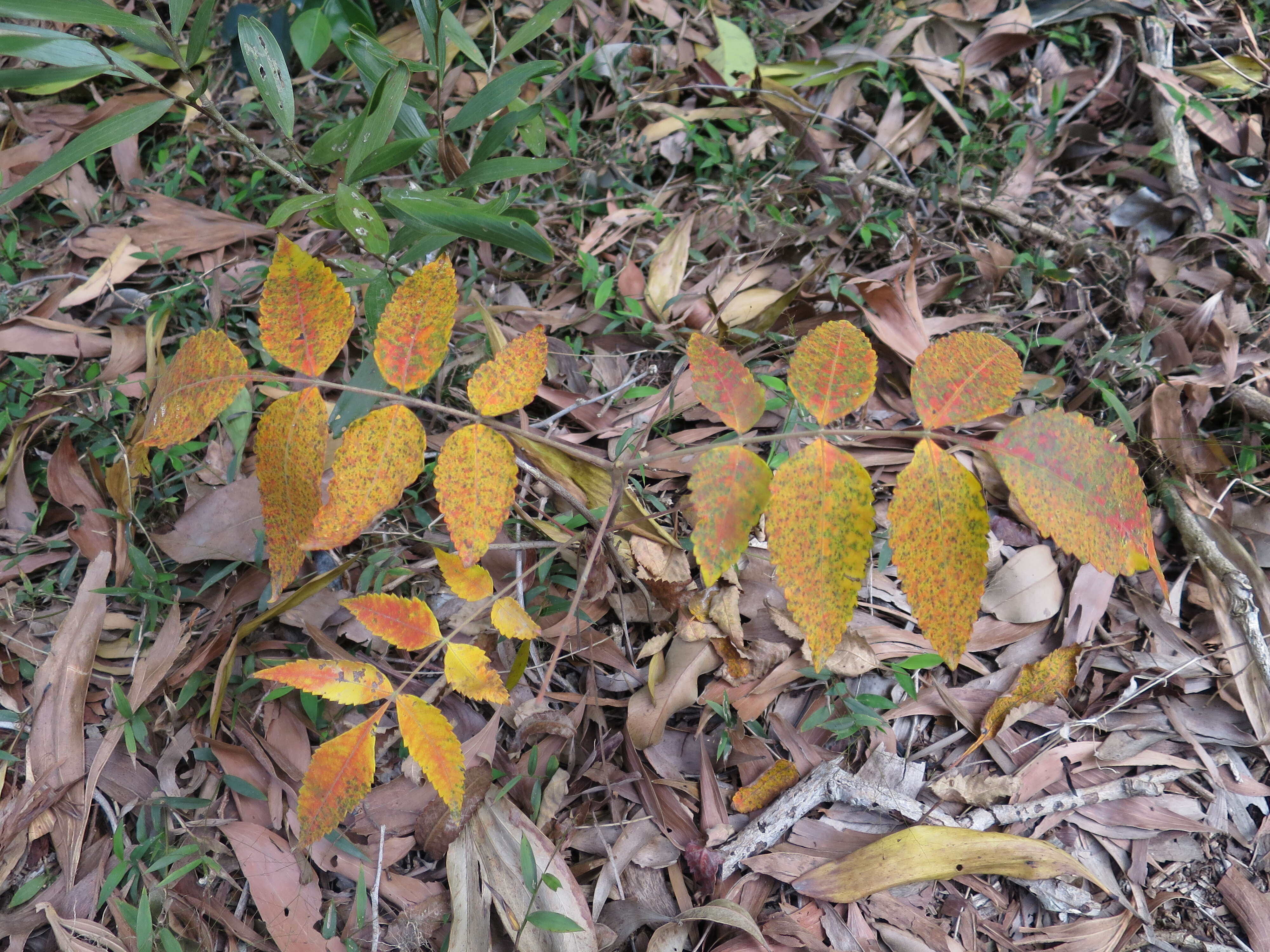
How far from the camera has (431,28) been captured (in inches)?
51.5

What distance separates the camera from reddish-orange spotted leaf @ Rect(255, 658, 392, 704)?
1.00 metres

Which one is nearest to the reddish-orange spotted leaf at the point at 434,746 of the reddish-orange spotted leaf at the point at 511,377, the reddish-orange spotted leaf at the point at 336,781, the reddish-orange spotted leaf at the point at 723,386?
the reddish-orange spotted leaf at the point at 336,781

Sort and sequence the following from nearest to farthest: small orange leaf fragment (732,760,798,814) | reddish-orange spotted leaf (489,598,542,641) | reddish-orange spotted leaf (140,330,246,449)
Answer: reddish-orange spotted leaf (140,330,246,449) → reddish-orange spotted leaf (489,598,542,641) → small orange leaf fragment (732,760,798,814)

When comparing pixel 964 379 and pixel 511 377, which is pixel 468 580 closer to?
pixel 511 377

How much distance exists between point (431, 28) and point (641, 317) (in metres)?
0.69

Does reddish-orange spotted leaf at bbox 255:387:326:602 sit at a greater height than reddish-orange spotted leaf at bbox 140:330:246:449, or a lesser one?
lesser

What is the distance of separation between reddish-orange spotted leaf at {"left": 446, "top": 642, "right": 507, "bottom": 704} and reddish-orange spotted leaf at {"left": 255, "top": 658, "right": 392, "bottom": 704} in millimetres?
89

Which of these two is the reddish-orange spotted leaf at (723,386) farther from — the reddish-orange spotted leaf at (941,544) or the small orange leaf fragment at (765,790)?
the small orange leaf fragment at (765,790)

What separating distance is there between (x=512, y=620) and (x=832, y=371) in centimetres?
59

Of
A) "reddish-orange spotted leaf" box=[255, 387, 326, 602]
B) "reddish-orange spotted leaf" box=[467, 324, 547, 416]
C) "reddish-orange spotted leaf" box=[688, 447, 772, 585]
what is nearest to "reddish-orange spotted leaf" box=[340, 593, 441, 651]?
"reddish-orange spotted leaf" box=[255, 387, 326, 602]

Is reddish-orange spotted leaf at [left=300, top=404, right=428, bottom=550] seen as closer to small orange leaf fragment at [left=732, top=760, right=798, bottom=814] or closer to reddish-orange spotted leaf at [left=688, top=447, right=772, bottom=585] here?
reddish-orange spotted leaf at [left=688, top=447, right=772, bottom=585]

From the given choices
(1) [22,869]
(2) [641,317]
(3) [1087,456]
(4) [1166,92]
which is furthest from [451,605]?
(4) [1166,92]

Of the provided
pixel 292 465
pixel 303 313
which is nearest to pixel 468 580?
pixel 292 465

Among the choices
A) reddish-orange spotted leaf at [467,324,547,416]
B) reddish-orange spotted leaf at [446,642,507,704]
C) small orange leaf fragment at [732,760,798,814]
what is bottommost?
small orange leaf fragment at [732,760,798,814]
